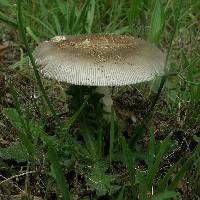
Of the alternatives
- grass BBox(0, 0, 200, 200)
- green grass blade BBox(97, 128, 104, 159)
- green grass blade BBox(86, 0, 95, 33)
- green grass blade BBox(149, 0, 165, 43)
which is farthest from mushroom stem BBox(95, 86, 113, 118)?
green grass blade BBox(86, 0, 95, 33)

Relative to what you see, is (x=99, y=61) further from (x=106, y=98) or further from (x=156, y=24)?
(x=156, y=24)

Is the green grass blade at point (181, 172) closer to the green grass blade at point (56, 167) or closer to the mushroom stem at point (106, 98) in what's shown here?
the green grass blade at point (56, 167)

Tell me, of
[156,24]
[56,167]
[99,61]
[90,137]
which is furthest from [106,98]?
[56,167]

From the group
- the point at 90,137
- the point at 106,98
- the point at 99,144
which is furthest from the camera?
the point at 106,98

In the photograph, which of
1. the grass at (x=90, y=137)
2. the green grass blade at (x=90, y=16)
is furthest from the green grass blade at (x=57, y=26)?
the green grass blade at (x=90, y=16)

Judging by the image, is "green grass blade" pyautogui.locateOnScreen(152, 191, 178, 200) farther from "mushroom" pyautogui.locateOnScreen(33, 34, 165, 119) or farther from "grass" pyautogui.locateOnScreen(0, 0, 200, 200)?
"mushroom" pyautogui.locateOnScreen(33, 34, 165, 119)

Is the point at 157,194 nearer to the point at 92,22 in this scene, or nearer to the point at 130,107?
the point at 130,107

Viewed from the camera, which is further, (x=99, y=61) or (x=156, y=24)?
(x=156, y=24)
